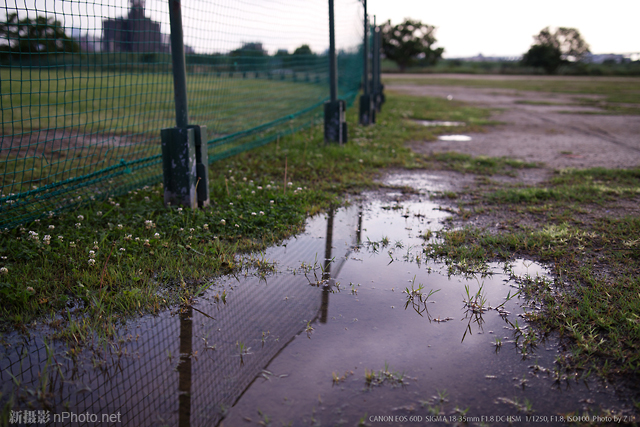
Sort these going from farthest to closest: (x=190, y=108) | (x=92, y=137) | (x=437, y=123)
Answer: (x=437, y=123)
(x=92, y=137)
(x=190, y=108)

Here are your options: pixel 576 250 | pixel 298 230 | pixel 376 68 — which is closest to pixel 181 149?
pixel 298 230

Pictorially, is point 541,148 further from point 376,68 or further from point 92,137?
point 92,137

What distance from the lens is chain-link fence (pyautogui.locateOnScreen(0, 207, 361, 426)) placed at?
1.65 m

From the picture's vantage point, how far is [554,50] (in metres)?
70.4

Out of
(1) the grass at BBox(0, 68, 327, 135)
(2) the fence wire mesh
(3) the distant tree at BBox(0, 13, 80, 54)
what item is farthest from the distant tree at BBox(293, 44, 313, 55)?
(3) the distant tree at BBox(0, 13, 80, 54)

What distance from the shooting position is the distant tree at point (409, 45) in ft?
272

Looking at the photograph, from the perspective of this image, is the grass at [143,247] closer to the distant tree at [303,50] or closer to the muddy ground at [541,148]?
the muddy ground at [541,148]

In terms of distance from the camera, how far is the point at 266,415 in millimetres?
1617

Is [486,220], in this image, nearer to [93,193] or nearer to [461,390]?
[461,390]

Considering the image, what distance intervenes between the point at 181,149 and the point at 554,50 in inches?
3144

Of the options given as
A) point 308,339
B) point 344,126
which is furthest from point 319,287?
point 344,126

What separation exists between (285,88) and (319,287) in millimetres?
8567

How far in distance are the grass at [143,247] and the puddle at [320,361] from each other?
0.58 feet

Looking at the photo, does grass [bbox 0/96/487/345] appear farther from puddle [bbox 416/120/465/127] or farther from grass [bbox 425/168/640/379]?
puddle [bbox 416/120/465/127]
